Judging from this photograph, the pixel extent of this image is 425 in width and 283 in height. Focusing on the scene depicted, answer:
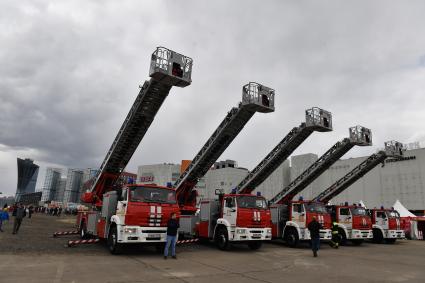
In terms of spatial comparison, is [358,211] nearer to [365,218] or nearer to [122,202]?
[365,218]

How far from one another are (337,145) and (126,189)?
14.6 meters

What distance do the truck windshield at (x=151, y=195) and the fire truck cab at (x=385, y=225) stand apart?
13246mm

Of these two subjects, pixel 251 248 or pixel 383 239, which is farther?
pixel 383 239

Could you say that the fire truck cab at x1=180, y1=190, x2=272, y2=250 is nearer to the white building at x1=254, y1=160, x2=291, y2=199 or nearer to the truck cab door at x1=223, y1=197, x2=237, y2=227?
the truck cab door at x1=223, y1=197, x2=237, y2=227

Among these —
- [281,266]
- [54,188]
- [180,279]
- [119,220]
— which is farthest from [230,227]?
[54,188]

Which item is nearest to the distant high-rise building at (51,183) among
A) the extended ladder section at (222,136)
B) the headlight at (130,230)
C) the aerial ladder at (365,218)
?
the extended ladder section at (222,136)

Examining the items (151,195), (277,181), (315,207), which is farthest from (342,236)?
(277,181)

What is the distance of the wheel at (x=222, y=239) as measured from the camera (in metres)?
A: 12.2

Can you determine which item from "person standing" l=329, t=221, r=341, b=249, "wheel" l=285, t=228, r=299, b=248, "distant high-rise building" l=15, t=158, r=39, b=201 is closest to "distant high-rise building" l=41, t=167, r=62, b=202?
"distant high-rise building" l=15, t=158, r=39, b=201

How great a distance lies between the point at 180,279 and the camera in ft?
22.4

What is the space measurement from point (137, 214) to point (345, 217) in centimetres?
1122

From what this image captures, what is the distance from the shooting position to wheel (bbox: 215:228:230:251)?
1223 centimetres

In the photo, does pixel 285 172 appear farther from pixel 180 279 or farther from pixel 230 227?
pixel 180 279

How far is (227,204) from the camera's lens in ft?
41.3
